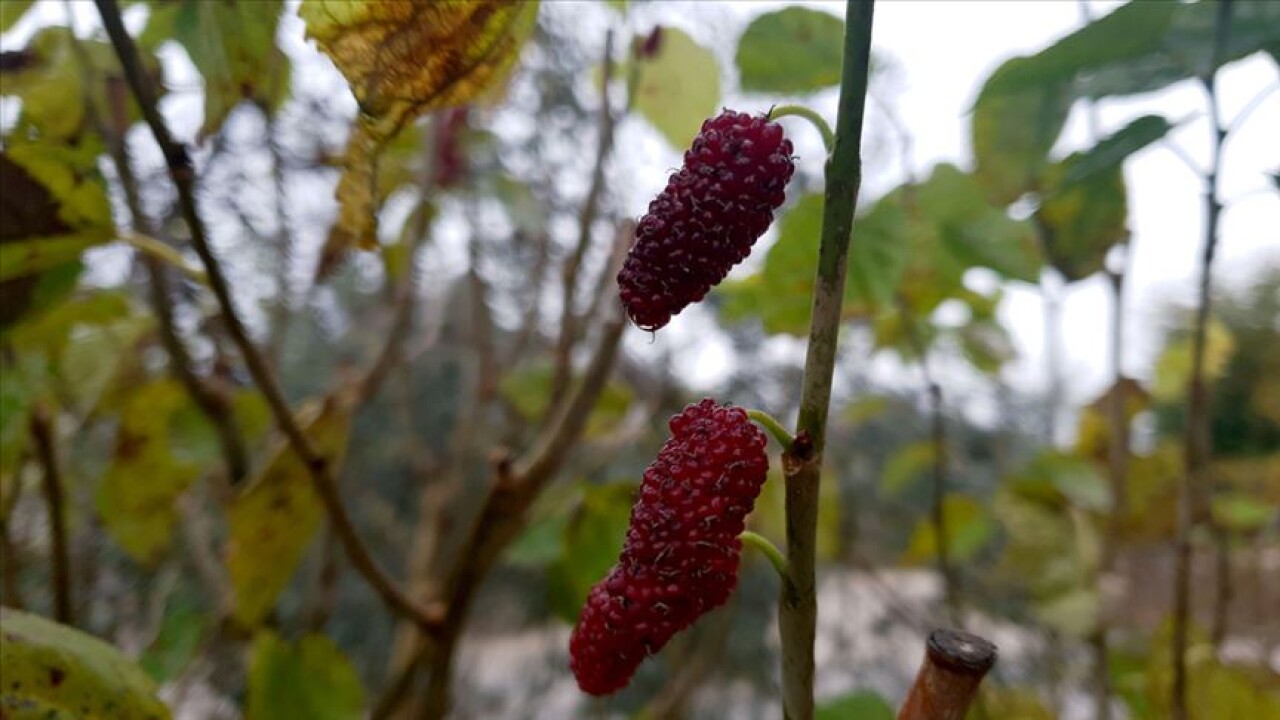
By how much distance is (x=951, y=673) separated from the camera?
0.21 meters

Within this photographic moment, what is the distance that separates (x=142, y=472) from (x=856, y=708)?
48 cm

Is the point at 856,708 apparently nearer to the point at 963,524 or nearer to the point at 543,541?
the point at 543,541

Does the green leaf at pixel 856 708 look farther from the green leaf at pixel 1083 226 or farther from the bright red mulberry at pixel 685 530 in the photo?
the green leaf at pixel 1083 226

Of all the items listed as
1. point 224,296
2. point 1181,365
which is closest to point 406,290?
point 224,296

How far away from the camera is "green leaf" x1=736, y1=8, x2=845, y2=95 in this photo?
502 millimetres

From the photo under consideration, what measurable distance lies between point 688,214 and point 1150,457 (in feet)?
2.92

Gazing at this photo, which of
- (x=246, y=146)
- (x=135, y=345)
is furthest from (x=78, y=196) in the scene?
(x=246, y=146)

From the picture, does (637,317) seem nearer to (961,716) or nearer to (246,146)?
(961,716)

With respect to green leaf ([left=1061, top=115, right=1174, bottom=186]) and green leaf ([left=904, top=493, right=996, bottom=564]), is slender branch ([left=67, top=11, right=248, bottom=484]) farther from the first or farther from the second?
green leaf ([left=904, top=493, right=996, bottom=564])

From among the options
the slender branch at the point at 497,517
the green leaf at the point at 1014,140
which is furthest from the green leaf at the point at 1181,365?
the slender branch at the point at 497,517

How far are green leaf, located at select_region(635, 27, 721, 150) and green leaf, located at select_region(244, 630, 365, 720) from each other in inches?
14.2

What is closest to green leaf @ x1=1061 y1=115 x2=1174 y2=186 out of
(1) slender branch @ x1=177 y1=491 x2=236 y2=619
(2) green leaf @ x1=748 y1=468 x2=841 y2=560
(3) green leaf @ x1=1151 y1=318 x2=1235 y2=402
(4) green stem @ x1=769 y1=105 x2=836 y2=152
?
(4) green stem @ x1=769 y1=105 x2=836 y2=152

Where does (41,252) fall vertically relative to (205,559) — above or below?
above

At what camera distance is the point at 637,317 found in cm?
23
